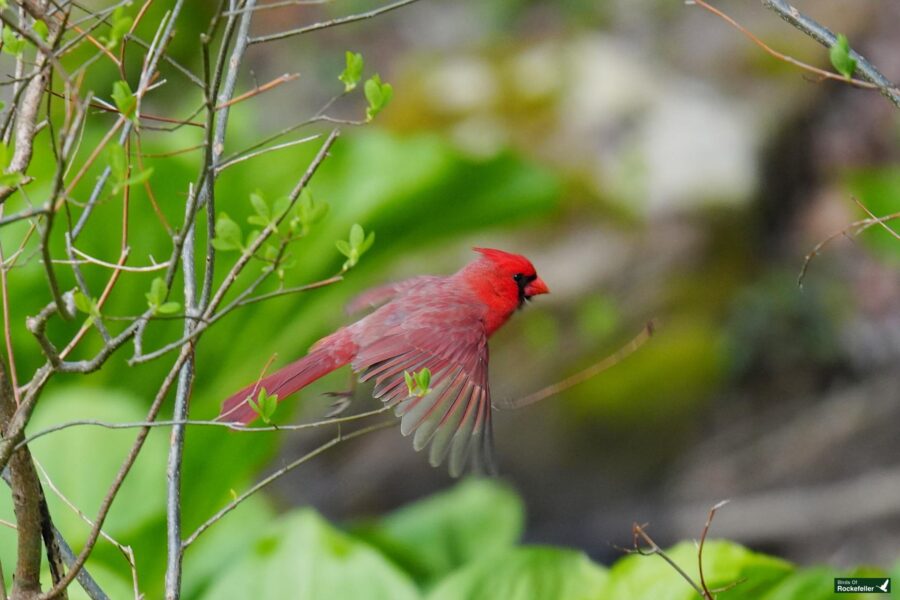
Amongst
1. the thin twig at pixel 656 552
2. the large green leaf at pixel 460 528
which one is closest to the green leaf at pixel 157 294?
the thin twig at pixel 656 552

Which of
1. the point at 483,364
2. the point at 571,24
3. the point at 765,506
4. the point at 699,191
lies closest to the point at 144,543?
the point at 483,364

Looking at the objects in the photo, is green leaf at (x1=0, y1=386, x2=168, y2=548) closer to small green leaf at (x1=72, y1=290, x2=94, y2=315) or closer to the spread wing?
the spread wing

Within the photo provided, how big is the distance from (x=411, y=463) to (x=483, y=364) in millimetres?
2662

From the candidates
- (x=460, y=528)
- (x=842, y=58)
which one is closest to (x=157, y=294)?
(x=842, y=58)

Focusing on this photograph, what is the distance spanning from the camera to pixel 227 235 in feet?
3.34

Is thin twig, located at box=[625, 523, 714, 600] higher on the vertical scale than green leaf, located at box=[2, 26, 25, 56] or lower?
lower

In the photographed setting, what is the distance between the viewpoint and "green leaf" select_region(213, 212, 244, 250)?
1.01 meters

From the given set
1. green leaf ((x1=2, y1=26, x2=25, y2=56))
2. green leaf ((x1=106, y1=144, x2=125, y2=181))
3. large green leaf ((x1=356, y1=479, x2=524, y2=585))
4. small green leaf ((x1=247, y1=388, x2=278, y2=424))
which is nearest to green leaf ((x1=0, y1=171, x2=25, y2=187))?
green leaf ((x1=106, y1=144, x2=125, y2=181))

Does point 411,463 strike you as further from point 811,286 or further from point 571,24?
point 571,24

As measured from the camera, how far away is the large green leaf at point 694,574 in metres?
1.60

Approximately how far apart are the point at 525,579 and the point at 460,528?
32.9 inches

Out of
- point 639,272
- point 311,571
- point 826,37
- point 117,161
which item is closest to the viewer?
point 117,161

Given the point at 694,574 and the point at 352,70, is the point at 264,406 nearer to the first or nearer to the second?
the point at 352,70

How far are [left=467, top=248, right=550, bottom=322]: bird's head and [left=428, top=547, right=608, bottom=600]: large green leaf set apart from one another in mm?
420
